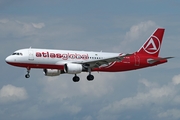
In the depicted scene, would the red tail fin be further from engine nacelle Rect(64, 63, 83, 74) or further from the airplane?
engine nacelle Rect(64, 63, 83, 74)

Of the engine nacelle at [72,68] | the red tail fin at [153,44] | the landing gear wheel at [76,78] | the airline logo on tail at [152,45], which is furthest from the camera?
the airline logo on tail at [152,45]

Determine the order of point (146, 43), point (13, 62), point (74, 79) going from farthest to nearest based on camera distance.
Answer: point (146, 43) < point (74, 79) < point (13, 62)

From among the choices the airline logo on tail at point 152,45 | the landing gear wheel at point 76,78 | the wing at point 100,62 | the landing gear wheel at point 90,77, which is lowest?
the landing gear wheel at point 90,77

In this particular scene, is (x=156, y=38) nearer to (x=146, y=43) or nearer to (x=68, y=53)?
(x=146, y=43)

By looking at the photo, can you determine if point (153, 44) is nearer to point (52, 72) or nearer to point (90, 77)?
point (90, 77)

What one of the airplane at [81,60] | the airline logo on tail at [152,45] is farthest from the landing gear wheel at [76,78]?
the airline logo on tail at [152,45]

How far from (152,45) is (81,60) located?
18056 millimetres

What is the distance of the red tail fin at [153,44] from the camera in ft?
406

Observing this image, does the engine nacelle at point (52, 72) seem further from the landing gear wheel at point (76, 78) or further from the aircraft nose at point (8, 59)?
the aircraft nose at point (8, 59)

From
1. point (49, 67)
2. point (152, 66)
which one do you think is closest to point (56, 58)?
point (49, 67)

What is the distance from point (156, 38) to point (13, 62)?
31.7 meters

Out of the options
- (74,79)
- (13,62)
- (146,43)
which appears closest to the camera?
(13,62)

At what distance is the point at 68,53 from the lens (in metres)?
113

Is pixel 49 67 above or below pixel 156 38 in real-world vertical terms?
below
